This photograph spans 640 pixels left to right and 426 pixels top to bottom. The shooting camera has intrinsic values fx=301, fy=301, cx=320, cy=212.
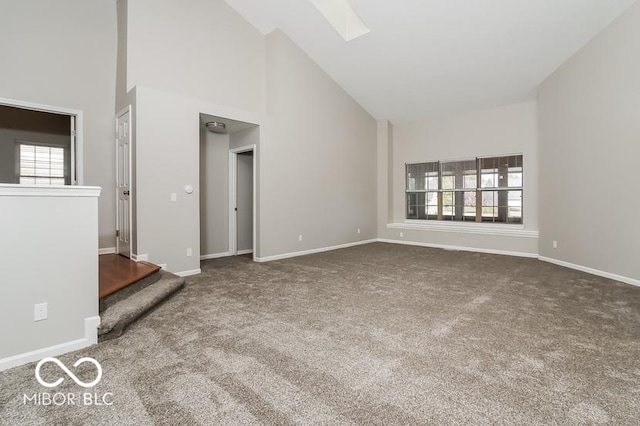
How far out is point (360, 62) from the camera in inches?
237

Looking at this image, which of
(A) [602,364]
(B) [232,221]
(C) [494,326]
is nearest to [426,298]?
(C) [494,326]

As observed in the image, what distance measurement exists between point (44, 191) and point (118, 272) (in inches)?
61.7

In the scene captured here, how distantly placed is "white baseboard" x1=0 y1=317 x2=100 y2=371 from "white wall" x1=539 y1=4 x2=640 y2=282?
587 cm

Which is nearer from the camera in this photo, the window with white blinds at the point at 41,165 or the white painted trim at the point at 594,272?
the white painted trim at the point at 594,272

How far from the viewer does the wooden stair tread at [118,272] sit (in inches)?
114

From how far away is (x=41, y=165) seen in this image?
5125 millimetres

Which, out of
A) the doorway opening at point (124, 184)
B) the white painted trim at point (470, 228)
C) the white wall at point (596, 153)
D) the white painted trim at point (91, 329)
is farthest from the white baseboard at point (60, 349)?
the white painted trim at point (470, 228)

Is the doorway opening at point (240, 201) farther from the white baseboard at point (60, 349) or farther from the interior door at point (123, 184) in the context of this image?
the white baseboard at point (60, 349)

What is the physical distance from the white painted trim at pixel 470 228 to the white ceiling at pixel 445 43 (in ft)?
8.56

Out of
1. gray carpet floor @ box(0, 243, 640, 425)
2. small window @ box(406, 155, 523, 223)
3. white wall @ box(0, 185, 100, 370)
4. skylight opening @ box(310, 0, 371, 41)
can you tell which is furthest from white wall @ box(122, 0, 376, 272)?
white wall @ box(0, 185, 100, 370)

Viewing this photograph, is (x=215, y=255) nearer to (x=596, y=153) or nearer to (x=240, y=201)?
(x=240, y=201)

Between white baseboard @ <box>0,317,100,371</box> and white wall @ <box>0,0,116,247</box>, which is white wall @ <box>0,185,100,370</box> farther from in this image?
white wall @ <box>0,0,116,247</box>

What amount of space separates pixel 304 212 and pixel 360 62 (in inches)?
126

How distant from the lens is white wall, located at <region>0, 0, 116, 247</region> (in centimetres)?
391
